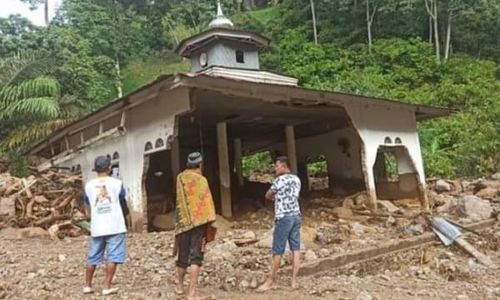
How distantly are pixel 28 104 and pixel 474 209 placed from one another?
44.7 ft

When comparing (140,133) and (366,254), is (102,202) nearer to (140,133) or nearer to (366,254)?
(366,254)

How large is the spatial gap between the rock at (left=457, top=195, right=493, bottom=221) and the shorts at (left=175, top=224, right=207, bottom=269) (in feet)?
24.3

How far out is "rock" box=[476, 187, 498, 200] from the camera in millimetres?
14234

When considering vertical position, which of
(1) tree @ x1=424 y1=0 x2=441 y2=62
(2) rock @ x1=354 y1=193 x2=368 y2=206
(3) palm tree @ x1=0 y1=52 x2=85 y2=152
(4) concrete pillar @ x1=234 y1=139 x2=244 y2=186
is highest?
(1) tree @ x1=424 y1=0 x2=441 y2=62

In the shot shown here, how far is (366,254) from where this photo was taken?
8.59 m

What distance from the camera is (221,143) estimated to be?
13.9 metres

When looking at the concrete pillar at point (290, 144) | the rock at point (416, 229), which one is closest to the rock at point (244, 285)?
the rock at point (416, 229)

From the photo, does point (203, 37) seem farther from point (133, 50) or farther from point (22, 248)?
point (133, 50)

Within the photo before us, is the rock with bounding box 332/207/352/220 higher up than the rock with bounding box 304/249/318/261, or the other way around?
the rock with bounding box 332/207/352/220

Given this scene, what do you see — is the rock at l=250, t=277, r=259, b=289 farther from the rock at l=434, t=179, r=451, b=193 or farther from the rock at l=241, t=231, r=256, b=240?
the rock at l=434, t=179, r=451, b=193

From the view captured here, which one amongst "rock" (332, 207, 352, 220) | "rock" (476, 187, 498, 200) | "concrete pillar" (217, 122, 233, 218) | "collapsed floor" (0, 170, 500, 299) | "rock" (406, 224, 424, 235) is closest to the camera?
"collapsed floor" (0, 170, 500, 299)

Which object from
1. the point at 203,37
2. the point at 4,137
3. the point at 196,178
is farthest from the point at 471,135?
the point at 196,178

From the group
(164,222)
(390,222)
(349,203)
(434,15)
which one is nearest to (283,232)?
(390,222)

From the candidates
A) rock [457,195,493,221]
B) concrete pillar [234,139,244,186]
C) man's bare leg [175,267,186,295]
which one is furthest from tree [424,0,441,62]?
man's bare leg [175,267,186,295]
